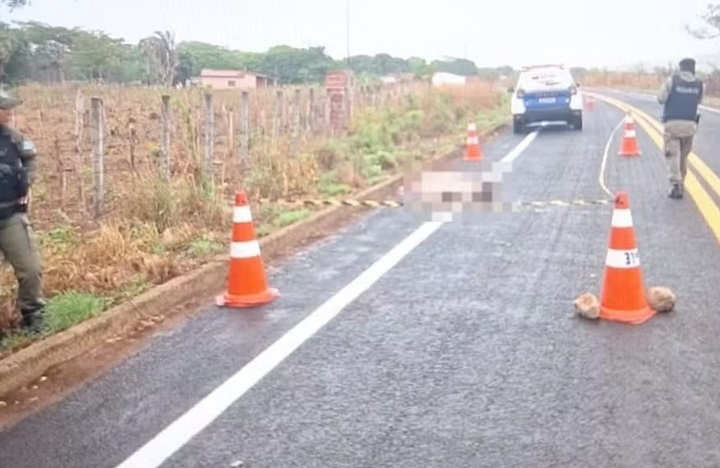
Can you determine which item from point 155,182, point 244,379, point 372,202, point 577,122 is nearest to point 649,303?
point 244,379

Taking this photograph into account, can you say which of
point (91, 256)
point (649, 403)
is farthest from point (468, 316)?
point (91, 256)

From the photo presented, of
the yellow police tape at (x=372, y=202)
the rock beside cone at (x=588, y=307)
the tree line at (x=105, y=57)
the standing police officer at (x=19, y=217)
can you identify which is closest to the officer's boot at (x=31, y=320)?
the standing police officer at (x=19, y=217)

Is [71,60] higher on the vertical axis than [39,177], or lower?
higher

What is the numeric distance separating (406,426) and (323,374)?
90cm

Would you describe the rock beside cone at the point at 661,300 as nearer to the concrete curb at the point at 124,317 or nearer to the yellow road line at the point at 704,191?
the yellow road line at the point at 704,191

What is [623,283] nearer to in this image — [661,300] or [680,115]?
[661,300]

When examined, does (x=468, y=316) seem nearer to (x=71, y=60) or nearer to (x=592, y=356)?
(x=592, y=356)

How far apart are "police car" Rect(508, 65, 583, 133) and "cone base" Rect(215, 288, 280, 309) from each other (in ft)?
54.2

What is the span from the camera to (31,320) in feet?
18.7

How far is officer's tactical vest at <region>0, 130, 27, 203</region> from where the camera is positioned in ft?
17.6

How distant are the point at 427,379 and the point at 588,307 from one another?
61.8 inches

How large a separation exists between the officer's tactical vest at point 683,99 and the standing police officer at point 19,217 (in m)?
8.20

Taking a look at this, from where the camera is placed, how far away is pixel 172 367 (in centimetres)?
511

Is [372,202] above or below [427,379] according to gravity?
above
